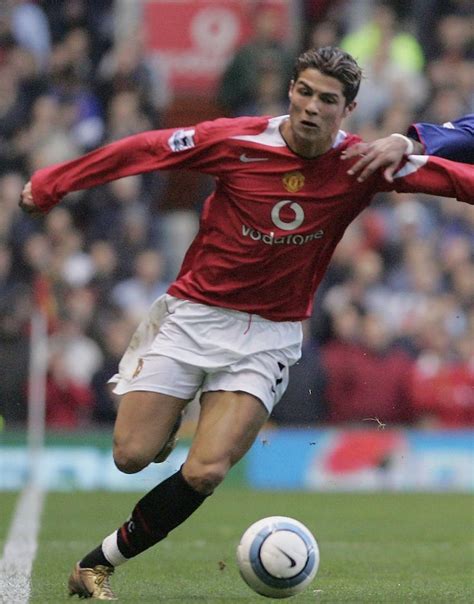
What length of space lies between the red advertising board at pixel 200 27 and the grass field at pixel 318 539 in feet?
21.5

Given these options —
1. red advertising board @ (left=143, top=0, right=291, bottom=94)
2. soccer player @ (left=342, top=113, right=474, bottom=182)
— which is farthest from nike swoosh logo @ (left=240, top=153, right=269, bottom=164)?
red advertising board @ (left=143, top=0, right=291, bottom=94)

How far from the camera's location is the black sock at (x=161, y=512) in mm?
7090

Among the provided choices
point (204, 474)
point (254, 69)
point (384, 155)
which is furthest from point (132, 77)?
point (204, 474)

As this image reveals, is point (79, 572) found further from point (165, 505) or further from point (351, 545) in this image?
point (351, 545)

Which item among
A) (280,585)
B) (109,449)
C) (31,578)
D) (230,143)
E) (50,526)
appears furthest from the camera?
(109,449)

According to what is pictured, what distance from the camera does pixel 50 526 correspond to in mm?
11188

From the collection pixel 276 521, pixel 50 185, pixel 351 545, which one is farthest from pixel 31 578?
pixel 351 545

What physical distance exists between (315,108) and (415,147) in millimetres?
530

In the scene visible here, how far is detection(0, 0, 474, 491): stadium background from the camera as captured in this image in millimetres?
15211

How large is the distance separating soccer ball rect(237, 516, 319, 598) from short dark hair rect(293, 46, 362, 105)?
2.00 meters

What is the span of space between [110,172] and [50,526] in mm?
4569

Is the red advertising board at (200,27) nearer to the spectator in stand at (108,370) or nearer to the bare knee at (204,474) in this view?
the spectator in stand at (108,370)

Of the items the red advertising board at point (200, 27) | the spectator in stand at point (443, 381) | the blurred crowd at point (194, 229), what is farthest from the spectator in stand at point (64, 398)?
the red advertising board at point (200, 27)

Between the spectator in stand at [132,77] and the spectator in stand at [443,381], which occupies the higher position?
the spectator in stand at [132,77]
